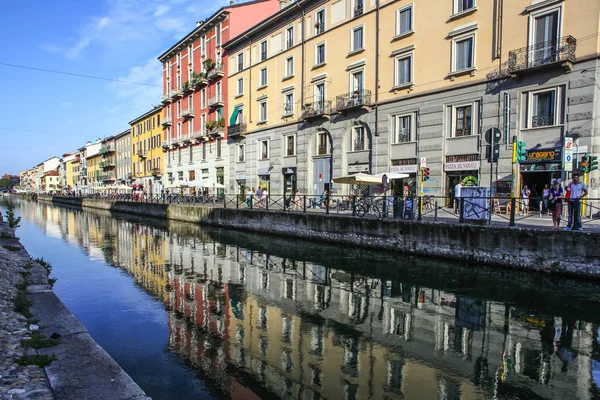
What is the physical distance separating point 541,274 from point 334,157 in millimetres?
18060

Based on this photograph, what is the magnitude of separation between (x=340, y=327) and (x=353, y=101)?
815 inches

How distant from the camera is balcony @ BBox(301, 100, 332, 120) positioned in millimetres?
27969

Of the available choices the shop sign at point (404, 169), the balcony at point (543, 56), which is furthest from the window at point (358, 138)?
the balcony at point (543, 56)

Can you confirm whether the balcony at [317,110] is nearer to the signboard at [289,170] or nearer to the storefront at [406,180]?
the signboard at [289,170]

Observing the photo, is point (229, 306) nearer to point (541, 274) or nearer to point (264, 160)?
point (541, 274)

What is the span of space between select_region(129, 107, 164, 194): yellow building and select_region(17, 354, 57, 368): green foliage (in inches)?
2101

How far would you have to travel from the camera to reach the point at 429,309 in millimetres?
8398

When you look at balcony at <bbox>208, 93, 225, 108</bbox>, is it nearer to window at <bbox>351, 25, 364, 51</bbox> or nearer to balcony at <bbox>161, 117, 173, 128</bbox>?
balcony at <bbox>161, 117, 173, 128</bbox>

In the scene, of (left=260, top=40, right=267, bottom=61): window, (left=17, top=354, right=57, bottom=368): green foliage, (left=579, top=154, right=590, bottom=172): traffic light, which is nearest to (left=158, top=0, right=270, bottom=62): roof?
(left=260, top=40, right=267, bottom=61): window

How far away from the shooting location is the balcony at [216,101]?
40.2 meters

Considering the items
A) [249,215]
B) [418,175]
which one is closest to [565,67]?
[418,175]

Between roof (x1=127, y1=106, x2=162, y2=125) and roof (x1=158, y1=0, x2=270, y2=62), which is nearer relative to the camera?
roof (x1=158, y1=0, x2=270, y2=62)

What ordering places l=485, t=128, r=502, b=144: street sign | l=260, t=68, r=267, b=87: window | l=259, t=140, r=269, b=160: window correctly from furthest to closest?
l=260, t=68, r=267, b=87: window < l=259, t=140, r=269, b=160: window < l=485, t=128, r=502, b=144: street sign

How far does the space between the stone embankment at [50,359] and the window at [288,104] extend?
88.2 feet
